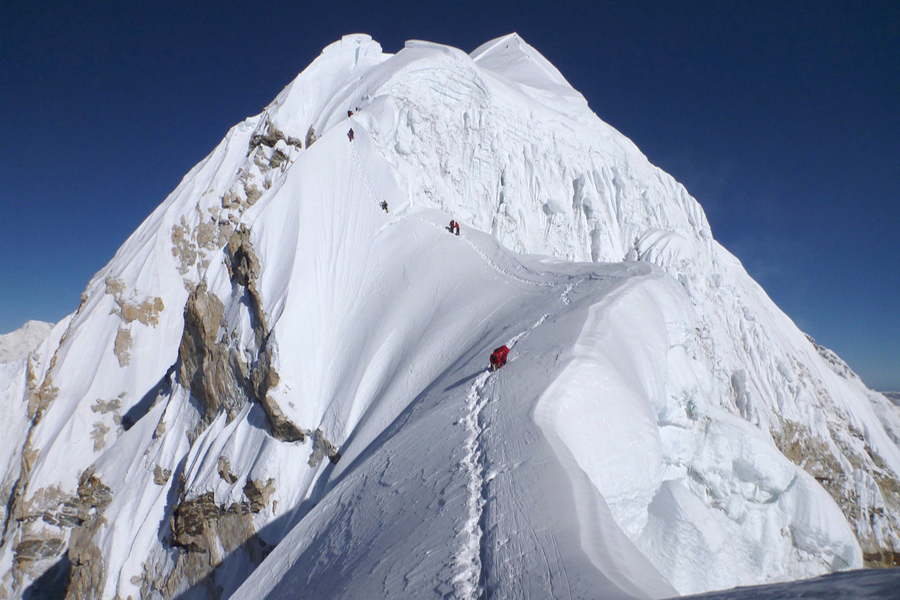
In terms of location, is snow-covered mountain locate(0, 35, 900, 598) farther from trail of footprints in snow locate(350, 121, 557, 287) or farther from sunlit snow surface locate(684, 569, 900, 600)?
sunlit snow surface locate(684, 569, 900, 600)

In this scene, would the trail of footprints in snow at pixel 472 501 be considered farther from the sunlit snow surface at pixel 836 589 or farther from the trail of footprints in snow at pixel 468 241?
the trail of footprints in snow at pixel 468 241

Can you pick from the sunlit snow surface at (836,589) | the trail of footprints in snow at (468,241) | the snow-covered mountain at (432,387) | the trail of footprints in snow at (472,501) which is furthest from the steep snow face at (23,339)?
the sunlit snow surface at (836,589)

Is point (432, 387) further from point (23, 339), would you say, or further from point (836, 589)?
point (23, 339)

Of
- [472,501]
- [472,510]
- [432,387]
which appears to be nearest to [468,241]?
[432,387]

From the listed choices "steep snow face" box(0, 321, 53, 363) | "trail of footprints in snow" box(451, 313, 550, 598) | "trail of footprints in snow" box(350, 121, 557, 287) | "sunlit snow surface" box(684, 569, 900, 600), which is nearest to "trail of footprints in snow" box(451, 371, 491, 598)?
"trail of footprints in snow" box(451, 313, 550, 598)

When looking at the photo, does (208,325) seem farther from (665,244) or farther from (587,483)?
(665,244)

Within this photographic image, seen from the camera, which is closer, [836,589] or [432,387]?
[836,589]

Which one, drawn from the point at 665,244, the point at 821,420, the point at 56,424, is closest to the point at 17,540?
the point at 56,424

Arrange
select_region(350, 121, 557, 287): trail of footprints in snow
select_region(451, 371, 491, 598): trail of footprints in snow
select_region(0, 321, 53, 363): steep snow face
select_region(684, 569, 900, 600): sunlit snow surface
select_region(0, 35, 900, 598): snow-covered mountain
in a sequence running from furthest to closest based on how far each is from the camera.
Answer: select_region(0, 321, 53, 363): steep snow face → select_region(350, 121, 557, 287): trail of footprints in snow → select_region(0, 35, 900, 598): snow-covered mountain → select_region(451, 371, 491, 598): trail of footprints in snow → select_region(684, 569, 900, 600): sunlit snow surface
